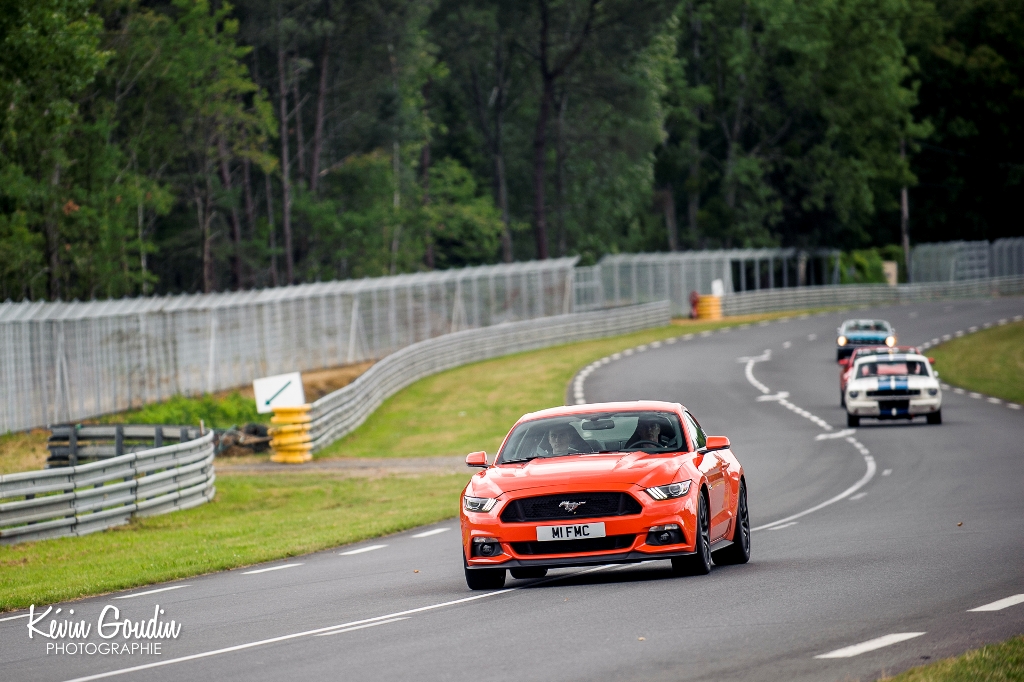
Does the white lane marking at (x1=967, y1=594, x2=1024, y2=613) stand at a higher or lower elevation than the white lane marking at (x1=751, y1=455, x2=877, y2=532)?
higher

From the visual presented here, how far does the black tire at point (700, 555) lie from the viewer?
12414 mm

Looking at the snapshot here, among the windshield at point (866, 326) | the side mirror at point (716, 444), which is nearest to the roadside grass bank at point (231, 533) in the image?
the side mirror at point (716, 444)

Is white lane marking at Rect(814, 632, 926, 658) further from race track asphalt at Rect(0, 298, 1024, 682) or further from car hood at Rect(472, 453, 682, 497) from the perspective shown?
car hood at Rect(472, 453, 682, 497)

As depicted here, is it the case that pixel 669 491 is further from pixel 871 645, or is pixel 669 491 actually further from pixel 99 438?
pixel 99 438

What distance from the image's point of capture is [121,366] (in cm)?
3825

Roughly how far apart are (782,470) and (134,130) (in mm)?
41363

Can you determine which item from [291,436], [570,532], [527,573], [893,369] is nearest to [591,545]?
[570,532]

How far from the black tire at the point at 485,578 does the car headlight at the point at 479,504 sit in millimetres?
458

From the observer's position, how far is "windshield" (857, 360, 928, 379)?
32.8m

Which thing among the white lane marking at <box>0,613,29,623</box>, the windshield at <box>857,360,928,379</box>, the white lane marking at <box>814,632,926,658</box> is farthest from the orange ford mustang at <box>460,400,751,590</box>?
the windshield at <box>857,360,928,379</box>

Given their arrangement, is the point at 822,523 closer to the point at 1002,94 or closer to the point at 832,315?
the point at 832,315

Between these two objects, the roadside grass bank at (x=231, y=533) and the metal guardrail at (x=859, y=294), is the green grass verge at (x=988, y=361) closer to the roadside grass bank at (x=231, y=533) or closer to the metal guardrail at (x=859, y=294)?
the metal guardrail at (x=859, y=294)

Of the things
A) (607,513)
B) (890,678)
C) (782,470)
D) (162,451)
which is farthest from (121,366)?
(890,678)

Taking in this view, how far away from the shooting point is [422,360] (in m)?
50.1
